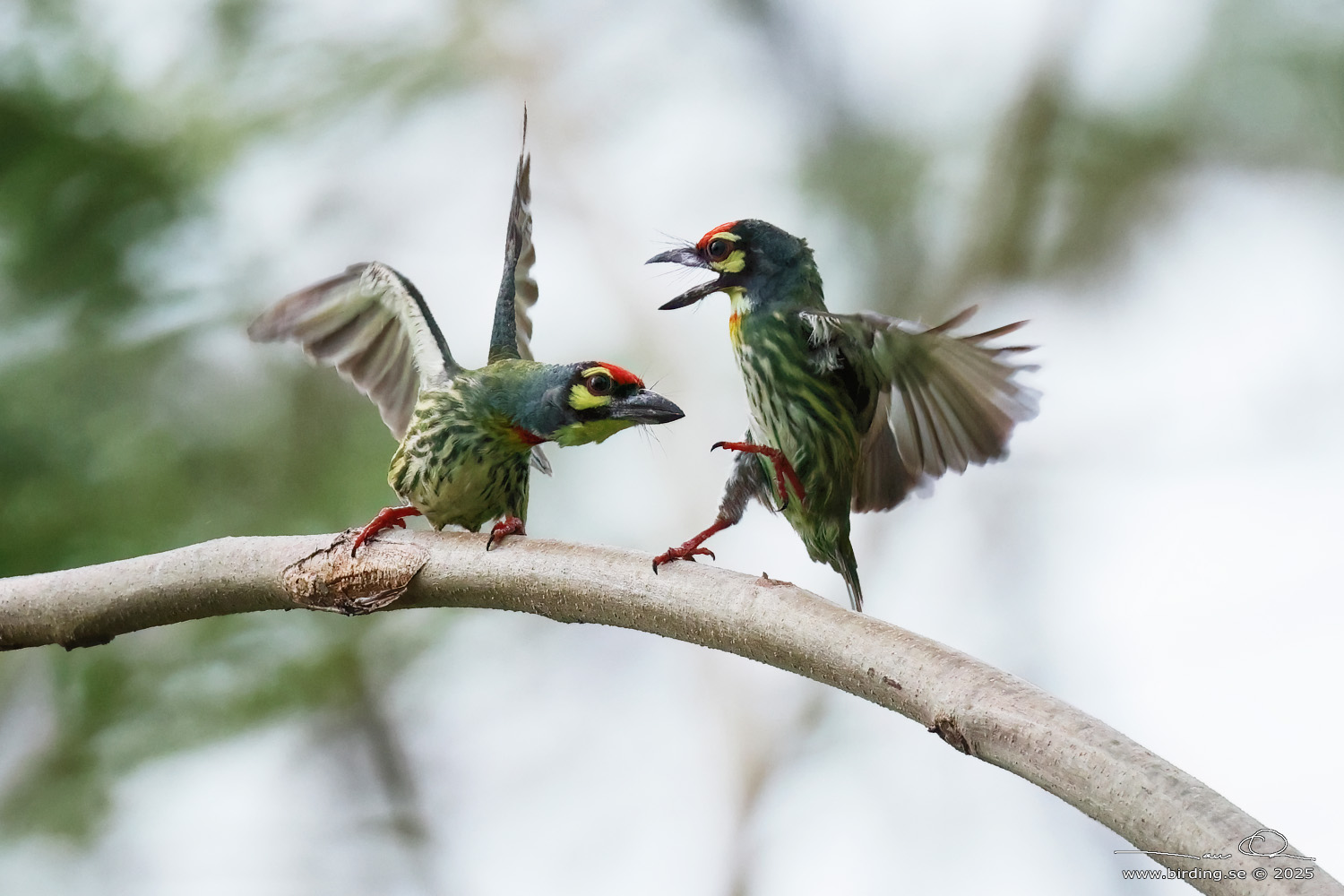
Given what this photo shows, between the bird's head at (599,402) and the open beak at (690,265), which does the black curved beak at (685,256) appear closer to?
the open beak at (690,265)

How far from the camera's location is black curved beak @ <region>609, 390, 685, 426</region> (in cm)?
254

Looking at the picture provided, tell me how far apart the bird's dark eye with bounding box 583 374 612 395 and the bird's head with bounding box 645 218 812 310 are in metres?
0.23

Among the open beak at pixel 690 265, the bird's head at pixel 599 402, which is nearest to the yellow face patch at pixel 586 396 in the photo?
the bird's head at pixel 599 402

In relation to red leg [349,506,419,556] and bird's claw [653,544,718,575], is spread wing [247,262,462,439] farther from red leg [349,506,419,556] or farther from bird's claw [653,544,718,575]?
bird's claw [653,544,718,575]

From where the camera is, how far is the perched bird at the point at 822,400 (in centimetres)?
243

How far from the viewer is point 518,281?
11.1 feet

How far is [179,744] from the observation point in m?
5.02

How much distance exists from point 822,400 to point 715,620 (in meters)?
0.73

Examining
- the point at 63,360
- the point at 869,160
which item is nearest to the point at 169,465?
the point at 63,360

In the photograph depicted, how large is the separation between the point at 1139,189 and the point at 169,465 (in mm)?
3832

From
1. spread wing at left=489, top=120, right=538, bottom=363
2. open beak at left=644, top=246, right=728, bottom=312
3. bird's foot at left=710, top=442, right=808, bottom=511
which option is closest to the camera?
bird's foot at left=710, top=442, right=808, bottom=511

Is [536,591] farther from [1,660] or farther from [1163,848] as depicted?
[1,660]
